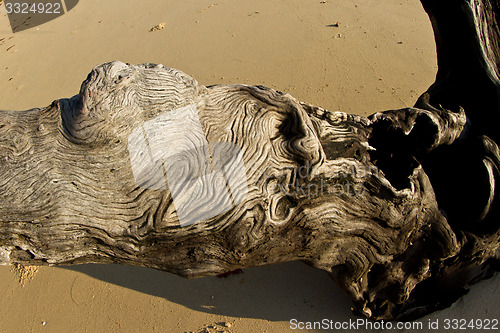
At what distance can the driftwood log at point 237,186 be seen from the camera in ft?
6.21

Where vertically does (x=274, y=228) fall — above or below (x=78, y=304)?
above

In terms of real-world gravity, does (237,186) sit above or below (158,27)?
above

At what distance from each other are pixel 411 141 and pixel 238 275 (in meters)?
1.82

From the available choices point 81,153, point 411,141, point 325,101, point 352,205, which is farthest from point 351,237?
point 325,101

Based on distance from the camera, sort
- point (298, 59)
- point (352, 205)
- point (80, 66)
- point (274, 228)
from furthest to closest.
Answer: point (80, 66)
point (298, 59)
point (352, 205)
point (274, 228)

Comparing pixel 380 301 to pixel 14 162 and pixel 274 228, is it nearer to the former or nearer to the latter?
pixel 274 228

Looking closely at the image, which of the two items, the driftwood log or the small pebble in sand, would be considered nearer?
the driftwood log

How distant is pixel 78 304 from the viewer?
3293 mm

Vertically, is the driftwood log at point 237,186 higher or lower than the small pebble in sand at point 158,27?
higher

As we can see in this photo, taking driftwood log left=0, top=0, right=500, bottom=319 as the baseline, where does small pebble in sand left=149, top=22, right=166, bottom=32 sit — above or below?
below

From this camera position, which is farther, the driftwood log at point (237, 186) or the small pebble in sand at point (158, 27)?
the small pebble in sand at point (158, 27)

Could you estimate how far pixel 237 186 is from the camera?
200cm

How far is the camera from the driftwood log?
189 cm

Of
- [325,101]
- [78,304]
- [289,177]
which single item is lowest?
[78,304]
